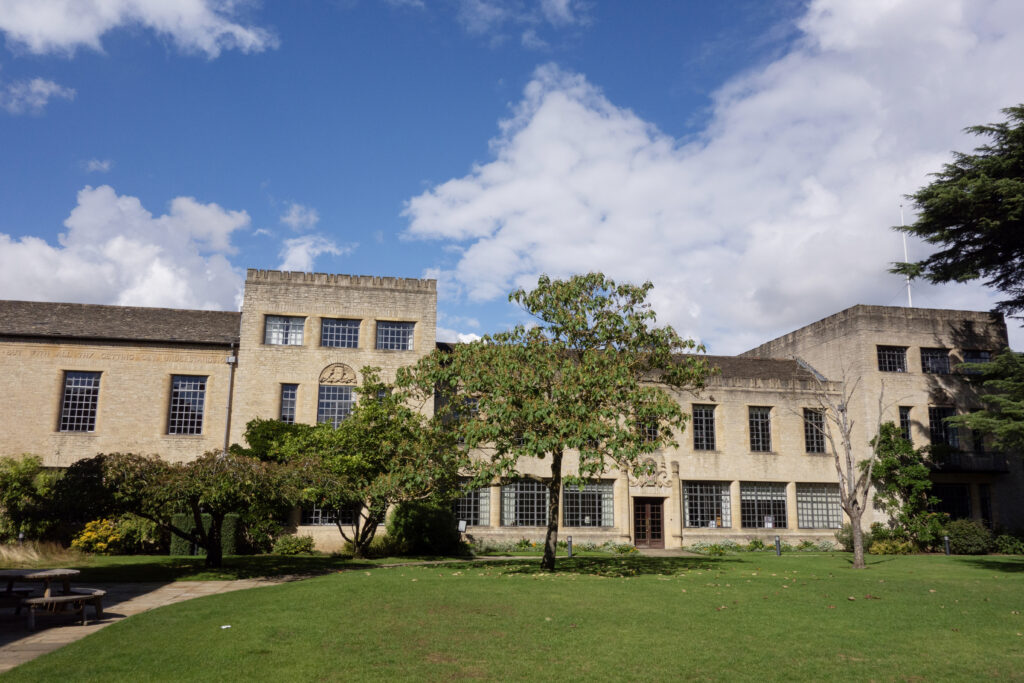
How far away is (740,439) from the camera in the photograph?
109 feet

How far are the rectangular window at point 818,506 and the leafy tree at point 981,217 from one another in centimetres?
1089

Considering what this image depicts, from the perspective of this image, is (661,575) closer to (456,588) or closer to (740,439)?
(456,588)

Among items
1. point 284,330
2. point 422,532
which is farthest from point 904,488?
point 284,330

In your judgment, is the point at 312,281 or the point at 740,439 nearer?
the point at 312,281

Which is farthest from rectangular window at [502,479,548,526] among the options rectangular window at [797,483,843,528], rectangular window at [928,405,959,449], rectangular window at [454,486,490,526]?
rectangular window at [928,405,959,449]

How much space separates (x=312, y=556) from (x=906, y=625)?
1958cm

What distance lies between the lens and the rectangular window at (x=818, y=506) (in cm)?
3328

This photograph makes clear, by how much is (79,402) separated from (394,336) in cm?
1289

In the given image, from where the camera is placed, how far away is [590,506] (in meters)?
31.5

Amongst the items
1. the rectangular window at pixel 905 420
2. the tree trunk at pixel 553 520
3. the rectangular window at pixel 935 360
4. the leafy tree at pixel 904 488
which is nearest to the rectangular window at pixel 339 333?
the tree trunk at pixel 553 520

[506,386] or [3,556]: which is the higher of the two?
[506,386]

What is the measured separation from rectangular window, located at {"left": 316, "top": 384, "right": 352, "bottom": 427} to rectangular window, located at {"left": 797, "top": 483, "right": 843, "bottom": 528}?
21.6 meters

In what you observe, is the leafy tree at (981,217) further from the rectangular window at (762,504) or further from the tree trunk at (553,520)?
the tree trunk at (553,520)

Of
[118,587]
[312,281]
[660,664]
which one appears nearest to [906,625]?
[660,664]
